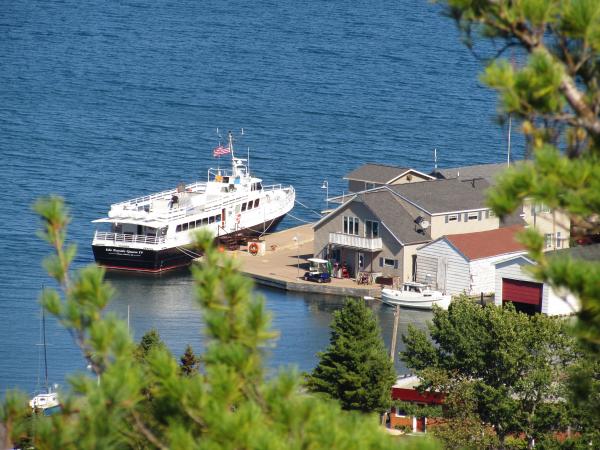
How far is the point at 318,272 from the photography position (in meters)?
54.3

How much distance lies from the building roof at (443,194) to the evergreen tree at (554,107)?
41.9 m

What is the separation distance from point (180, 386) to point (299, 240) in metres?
48.7

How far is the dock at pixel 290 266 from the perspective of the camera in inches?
2090

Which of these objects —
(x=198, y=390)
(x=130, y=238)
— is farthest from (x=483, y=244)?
(x=198, y=390)

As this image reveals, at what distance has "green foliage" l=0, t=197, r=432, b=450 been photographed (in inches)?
468

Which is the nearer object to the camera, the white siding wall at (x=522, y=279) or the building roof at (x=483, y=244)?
the white siding wall at (x=522, y=279)

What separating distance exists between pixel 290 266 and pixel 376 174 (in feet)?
22.2

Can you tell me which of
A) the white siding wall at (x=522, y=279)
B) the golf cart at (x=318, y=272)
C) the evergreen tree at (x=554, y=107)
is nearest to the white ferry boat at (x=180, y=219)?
the golf cart at (x=318, y=272)

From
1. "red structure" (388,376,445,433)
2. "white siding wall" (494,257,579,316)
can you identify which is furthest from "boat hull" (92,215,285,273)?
"red structure" (388,376,445,433)

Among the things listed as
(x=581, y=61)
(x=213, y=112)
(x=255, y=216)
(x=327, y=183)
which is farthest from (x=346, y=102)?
(x=581, y=61)

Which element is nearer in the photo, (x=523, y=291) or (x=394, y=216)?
(x=523, y=291)

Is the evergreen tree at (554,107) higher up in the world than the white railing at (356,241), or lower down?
lower down

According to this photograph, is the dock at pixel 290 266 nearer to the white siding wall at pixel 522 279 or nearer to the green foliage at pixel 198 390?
the white siding wall at pixel 522 279

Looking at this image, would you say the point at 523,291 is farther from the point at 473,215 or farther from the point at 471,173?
the point at 471,173
